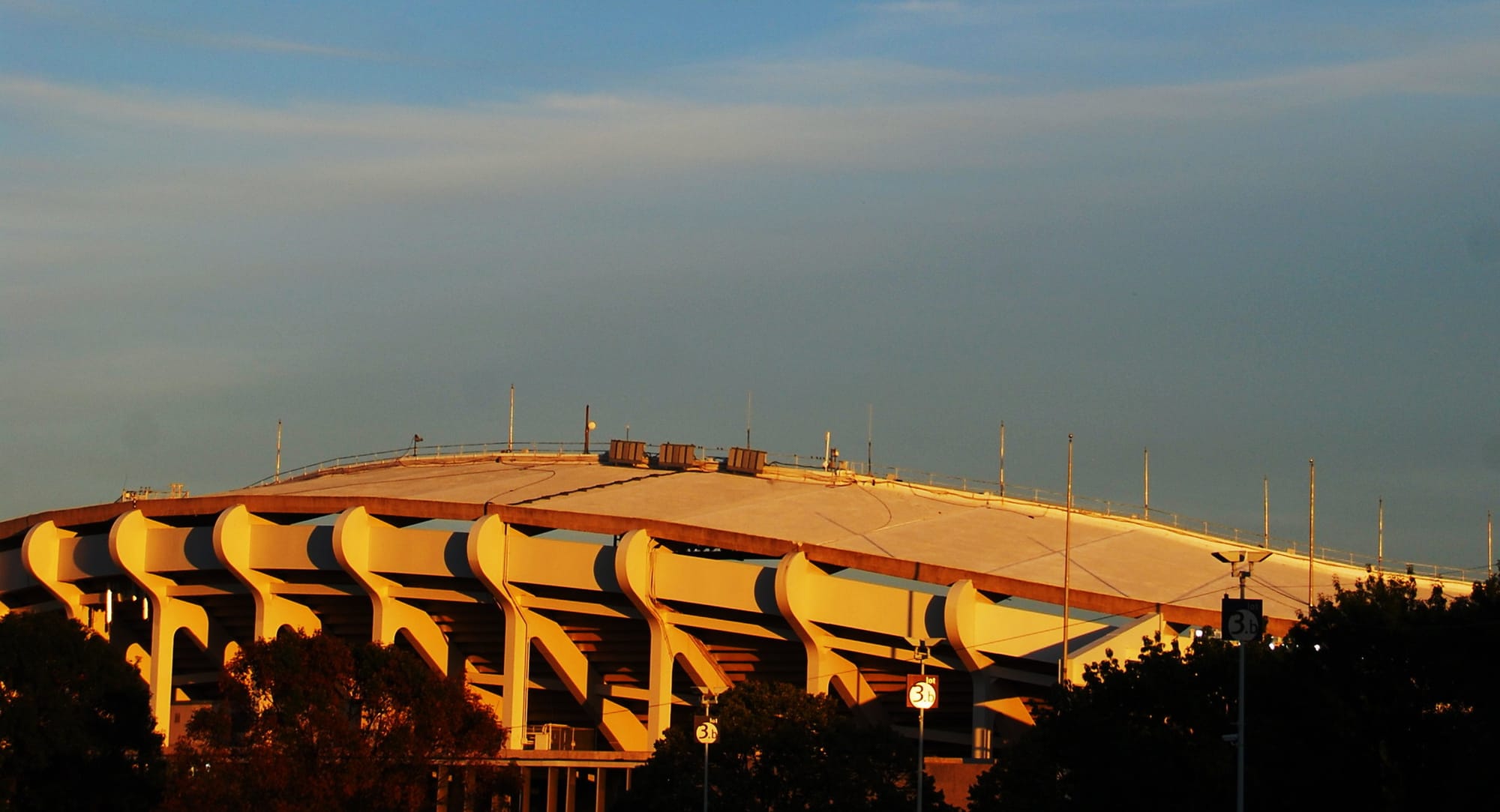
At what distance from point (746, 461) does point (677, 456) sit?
344 centimetres

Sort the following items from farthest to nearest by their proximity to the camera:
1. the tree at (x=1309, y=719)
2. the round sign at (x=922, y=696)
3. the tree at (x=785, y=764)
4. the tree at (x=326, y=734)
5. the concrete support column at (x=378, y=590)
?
1. the concrete support column at (x=378, y=590)
2. the tree at (x=785, y=764)
3. the round sign at (x=922, y=696)
4. the tree at (x=326, y=734)
5. the tree at (x=1309, y=719)

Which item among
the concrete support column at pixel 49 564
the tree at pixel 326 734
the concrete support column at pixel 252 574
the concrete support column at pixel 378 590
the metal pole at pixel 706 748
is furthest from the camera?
the concrete support column at pixel 49 564

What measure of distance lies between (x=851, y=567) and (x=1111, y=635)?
36.9ft

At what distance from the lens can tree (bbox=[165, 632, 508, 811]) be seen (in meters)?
56.4

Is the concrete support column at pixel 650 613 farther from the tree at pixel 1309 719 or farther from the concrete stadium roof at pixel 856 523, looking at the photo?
the tree at pixel 1309 719

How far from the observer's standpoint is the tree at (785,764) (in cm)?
6194

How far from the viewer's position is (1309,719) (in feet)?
159

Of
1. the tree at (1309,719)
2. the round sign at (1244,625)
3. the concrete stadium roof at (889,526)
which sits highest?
the concrete stadium roof at (889,526)

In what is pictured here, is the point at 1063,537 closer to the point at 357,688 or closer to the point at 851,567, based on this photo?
the point at 851,567

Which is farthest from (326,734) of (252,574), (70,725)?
(252,574)

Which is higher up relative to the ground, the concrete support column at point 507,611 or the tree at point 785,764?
the concrete support column at point 507,611

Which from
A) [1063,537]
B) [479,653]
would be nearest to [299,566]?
[479,653]

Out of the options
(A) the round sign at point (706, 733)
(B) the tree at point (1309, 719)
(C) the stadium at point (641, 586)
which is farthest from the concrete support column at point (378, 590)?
(B) the tree at point (1309, 719)

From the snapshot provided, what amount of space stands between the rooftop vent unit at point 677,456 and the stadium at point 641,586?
0.50ft
